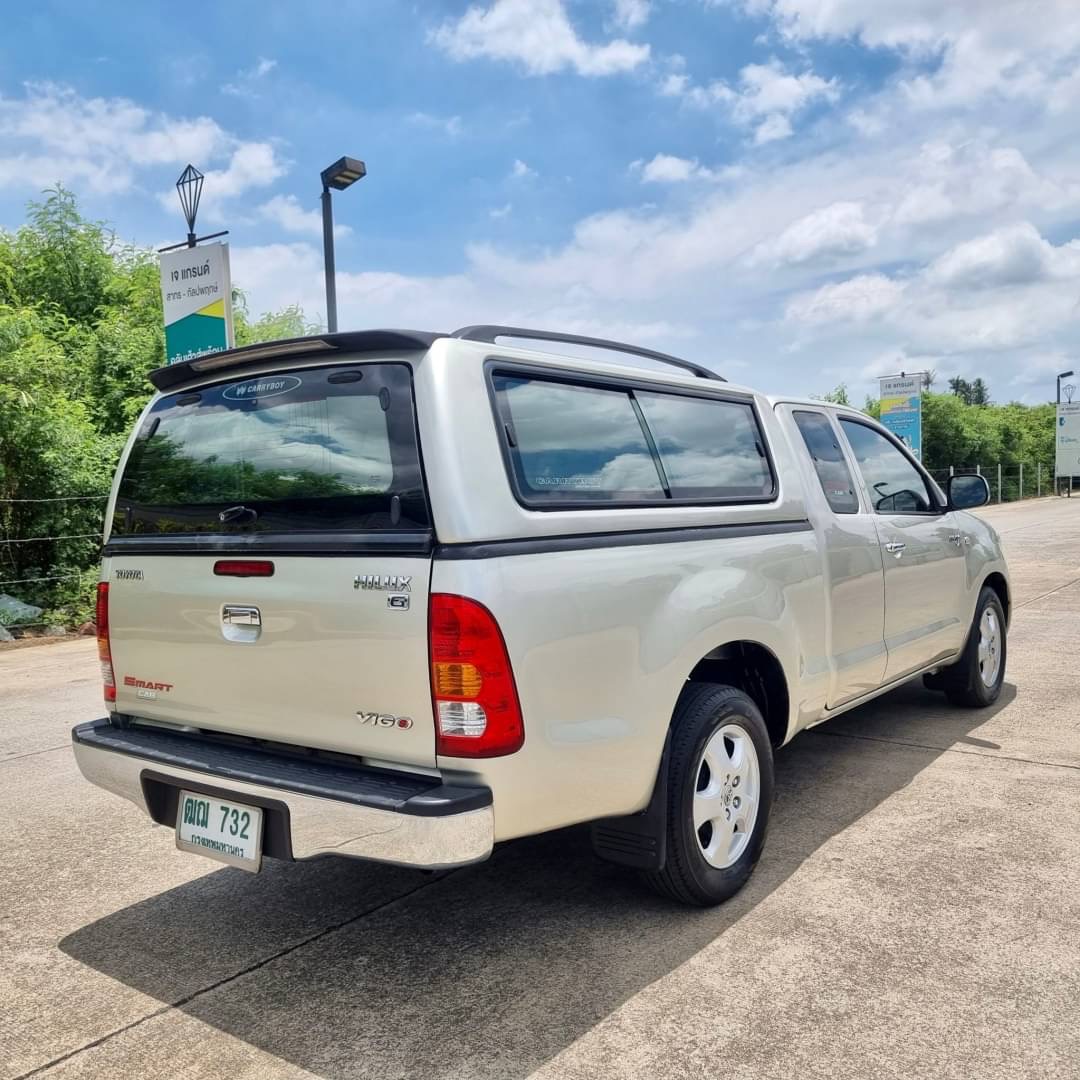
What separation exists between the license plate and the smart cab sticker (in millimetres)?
1276

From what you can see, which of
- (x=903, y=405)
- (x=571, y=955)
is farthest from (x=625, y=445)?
(x=903, y=405)

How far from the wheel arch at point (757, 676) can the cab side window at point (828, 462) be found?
957 millimetres

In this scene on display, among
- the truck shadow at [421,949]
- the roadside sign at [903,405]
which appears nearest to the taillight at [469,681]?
the truck shadow at [421,949]

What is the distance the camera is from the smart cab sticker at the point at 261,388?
3.23 m

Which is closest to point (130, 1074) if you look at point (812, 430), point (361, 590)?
point (361, 590)

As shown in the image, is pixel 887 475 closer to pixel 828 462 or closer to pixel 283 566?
pixel 828 462

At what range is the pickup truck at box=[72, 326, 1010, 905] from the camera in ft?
8.91

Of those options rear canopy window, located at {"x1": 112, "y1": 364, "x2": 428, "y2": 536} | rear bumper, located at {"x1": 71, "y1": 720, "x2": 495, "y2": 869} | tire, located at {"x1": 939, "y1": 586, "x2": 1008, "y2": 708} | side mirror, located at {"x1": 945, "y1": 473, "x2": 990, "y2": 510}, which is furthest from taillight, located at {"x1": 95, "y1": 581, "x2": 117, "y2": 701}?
tire, located at {"x1": 939, "y1": 586, "x2": 1008, "y2": 708}

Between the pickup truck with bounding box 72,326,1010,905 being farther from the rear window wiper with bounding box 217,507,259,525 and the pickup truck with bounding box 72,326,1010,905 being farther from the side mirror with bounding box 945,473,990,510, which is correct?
the side mirror with bounding box 945,473,990,510

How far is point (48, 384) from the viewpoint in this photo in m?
12.8

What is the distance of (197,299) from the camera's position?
12430mm

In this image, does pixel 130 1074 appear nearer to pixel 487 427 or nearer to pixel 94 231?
pixel 487 427

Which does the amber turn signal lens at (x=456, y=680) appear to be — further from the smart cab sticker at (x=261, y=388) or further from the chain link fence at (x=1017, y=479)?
the chain link fence at (x=1017, y=479)

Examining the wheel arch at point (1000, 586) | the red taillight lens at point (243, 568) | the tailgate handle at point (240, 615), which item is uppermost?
the red taillight lens at point (243, 568)
